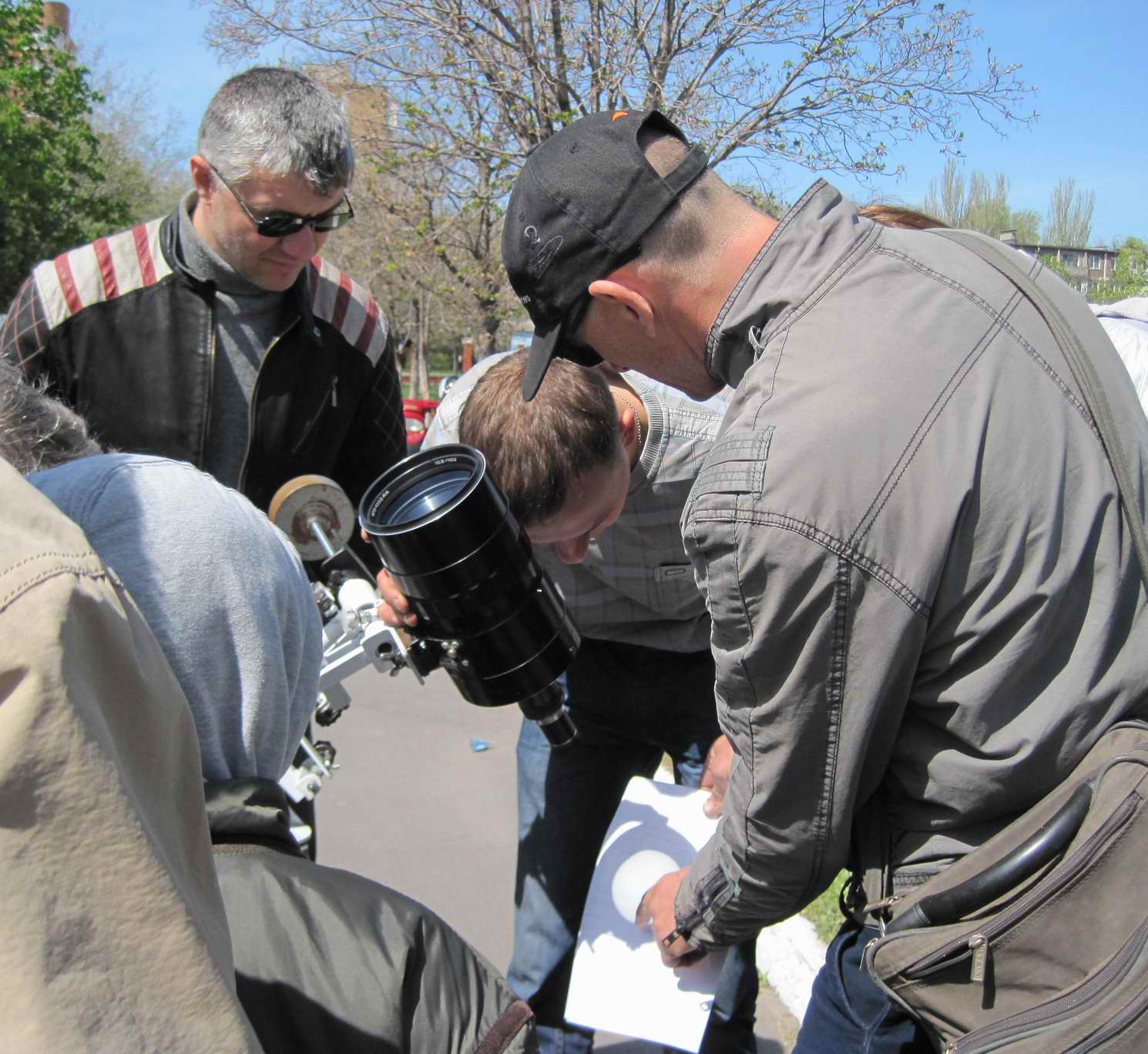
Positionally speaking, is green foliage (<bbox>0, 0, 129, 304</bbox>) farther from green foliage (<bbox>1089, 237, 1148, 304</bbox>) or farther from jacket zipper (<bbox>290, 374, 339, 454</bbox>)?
green foliage (<bbox>1089, 237, 1148, 304</bbox>)

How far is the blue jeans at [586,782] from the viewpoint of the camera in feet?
8.55

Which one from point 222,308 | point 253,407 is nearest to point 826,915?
point 253,407

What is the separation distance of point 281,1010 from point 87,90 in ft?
76.0

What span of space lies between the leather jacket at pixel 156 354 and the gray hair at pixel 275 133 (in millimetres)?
307

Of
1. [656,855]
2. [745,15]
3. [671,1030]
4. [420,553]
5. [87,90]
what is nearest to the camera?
[420,553]

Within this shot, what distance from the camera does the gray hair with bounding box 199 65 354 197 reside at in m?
2.54

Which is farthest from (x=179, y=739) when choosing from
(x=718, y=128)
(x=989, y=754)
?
(x=718, y=128)

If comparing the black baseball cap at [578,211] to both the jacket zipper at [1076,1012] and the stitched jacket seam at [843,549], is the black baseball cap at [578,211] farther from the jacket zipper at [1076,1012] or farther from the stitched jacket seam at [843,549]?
the jacket zipper at [1076,1012]

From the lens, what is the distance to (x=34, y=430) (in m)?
1.22

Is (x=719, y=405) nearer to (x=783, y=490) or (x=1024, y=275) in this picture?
(x=1024, y=275)

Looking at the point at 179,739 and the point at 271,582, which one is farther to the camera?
the point at 271,582

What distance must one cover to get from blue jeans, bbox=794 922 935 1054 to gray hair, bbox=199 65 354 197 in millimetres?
2031

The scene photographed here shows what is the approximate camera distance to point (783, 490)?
49.6 inches

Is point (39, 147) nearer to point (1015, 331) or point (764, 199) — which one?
point (764, 199)
